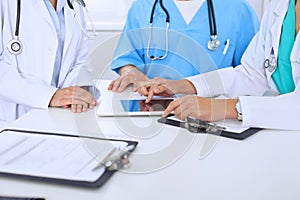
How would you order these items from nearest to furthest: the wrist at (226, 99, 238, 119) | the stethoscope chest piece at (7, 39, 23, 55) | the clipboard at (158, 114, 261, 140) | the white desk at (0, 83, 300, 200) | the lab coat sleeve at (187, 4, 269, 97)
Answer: the white desk at (0, 83, 300, 200) → the clipboard at (158, 114, 261, 140) → the wrist at (226, 99, 238, 119) → the lab coat sleeve at (187, 4, 269, 97) → the stethoscope chest piece at (7, 39, 23, 55)

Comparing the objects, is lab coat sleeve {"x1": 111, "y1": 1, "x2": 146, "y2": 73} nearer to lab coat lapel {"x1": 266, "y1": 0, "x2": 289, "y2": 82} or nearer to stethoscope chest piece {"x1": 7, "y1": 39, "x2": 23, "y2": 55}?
stethoscope chest piece {"x1": 7, "y1": 39, "x2": 23, "y2": 55}

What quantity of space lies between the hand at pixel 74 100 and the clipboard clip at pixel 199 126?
31 cm

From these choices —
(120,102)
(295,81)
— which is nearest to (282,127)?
(295,81)

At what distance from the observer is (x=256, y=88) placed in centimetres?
129

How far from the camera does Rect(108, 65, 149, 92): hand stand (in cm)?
128

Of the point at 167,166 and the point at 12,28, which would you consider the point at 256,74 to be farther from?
the point at 12,28

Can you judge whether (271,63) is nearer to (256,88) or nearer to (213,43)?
(256,88)

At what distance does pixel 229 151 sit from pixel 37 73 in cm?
85

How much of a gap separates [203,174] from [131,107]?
42 centimetres

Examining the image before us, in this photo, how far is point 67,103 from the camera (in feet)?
3.86

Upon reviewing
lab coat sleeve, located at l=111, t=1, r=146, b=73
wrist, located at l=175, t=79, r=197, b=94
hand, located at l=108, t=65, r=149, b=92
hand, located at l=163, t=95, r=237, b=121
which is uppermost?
lab coat sleeve, located at l=111, t=1, r=146, b=73

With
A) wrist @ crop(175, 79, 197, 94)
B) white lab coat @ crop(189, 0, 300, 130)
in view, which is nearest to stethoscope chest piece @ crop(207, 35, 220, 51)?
white lab coat @ crop(189, 0, 300, 130)

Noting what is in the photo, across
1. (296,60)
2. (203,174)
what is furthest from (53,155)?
(296,60)

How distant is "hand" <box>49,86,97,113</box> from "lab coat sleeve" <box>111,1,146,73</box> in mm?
321
